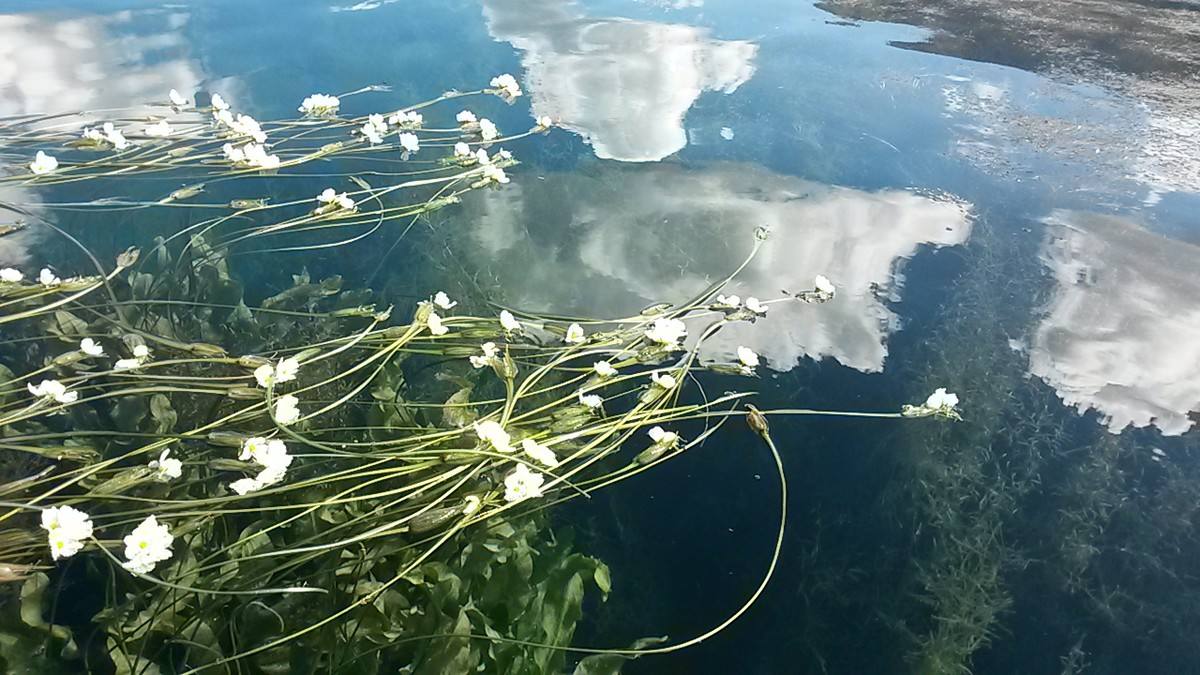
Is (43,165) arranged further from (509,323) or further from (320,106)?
(509,323)

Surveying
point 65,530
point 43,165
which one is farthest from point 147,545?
point 43,165

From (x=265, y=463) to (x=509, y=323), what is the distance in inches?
15.9

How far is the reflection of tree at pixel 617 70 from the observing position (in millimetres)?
1790

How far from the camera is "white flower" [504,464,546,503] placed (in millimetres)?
907

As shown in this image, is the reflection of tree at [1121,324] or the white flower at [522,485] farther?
the reflection of tree at [1121,324]

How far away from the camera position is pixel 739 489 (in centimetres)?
104

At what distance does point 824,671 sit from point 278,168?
53.3 inches

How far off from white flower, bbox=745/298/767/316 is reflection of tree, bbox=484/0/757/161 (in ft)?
1.78

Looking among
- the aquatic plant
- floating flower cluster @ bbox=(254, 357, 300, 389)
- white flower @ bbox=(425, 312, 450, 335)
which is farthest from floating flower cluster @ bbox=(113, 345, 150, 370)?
white flower @ bbox=(425, 312, 450, 335)

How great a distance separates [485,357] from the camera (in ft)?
3.68

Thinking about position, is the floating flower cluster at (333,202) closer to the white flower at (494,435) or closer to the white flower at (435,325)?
the white flower at (435,325)

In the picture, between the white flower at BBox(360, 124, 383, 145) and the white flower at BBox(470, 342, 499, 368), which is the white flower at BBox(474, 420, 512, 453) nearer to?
the white flower at BBox(470, 342, 499, 368)

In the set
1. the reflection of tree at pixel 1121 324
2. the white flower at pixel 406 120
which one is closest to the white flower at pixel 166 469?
the white flower at pixel 406 120

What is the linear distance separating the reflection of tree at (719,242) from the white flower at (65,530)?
0.68 meters
